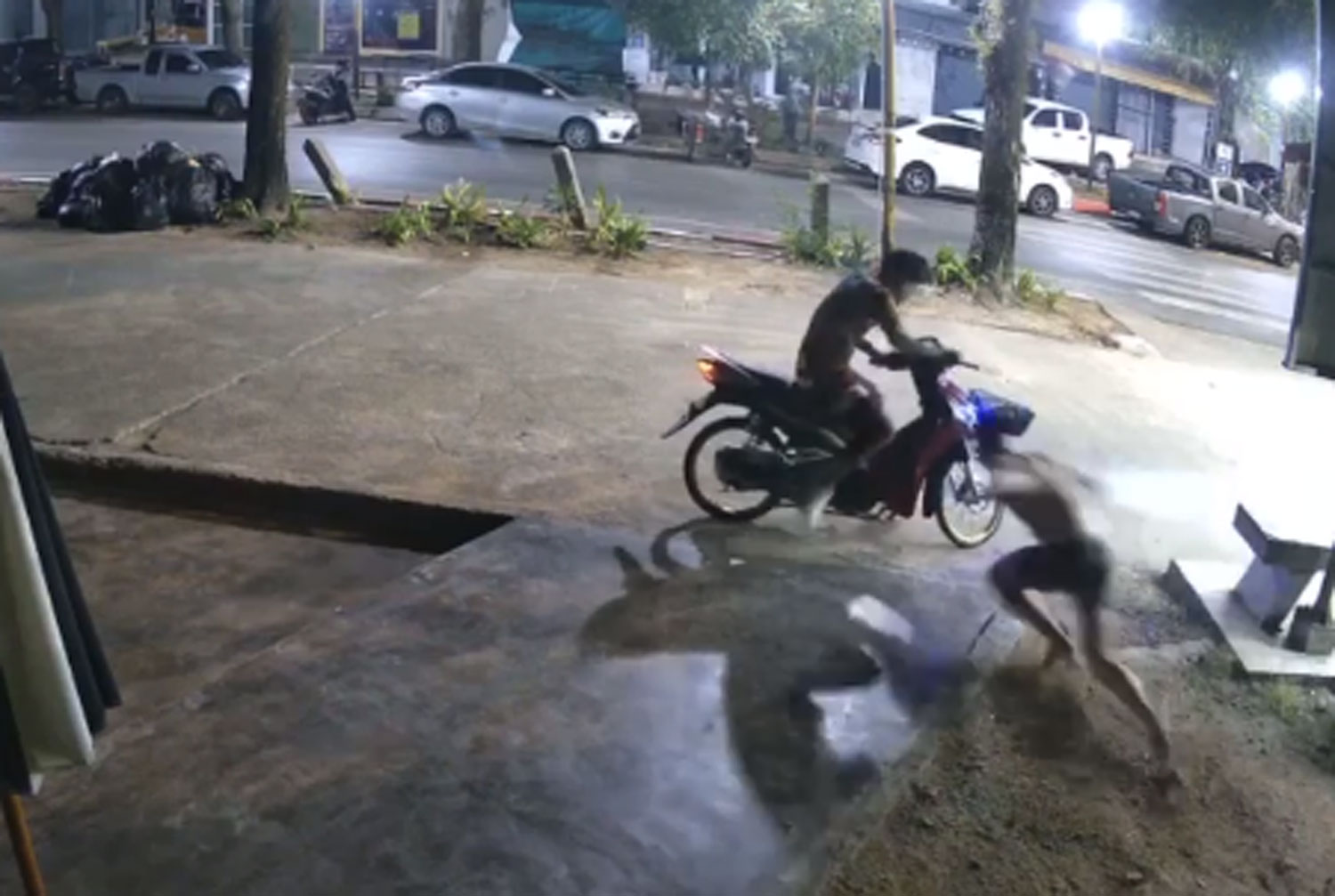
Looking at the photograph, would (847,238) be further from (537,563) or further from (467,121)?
(467,121)

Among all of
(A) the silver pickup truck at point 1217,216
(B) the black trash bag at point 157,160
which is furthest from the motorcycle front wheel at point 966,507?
(A) the silver pickup truck at point 1217,216

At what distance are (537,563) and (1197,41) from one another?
53.8ft

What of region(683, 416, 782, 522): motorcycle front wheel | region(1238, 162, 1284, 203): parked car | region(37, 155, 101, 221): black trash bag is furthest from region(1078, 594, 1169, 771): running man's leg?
region(1238, 162, 1284, 203): parked car

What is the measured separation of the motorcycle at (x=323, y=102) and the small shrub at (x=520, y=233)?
1440cm

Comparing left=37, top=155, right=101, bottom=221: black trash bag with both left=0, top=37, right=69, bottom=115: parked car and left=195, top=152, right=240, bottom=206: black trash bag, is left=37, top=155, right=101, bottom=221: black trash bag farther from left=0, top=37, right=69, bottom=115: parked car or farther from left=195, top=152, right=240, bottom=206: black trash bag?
left=0, top=37, right=69, bottom=115: parked car

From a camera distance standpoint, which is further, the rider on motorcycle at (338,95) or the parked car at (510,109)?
the rider on motorcycle at (338,95)

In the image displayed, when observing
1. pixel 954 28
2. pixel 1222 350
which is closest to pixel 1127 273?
pixel 1222 350

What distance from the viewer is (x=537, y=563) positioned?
19.6 feet

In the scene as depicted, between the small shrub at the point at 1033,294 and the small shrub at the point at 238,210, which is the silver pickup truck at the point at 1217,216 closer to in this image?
the small shrub at the point at 1033,294

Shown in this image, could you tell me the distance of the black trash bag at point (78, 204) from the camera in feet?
45.5

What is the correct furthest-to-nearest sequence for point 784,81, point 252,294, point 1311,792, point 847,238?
point 784,81 < point 847,238 < point 252,294 < point 1311,792

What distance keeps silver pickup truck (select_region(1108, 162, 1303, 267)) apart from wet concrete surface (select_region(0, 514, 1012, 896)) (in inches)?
810

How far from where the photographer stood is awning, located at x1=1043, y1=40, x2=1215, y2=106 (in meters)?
36.8

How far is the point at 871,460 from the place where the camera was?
670cm
